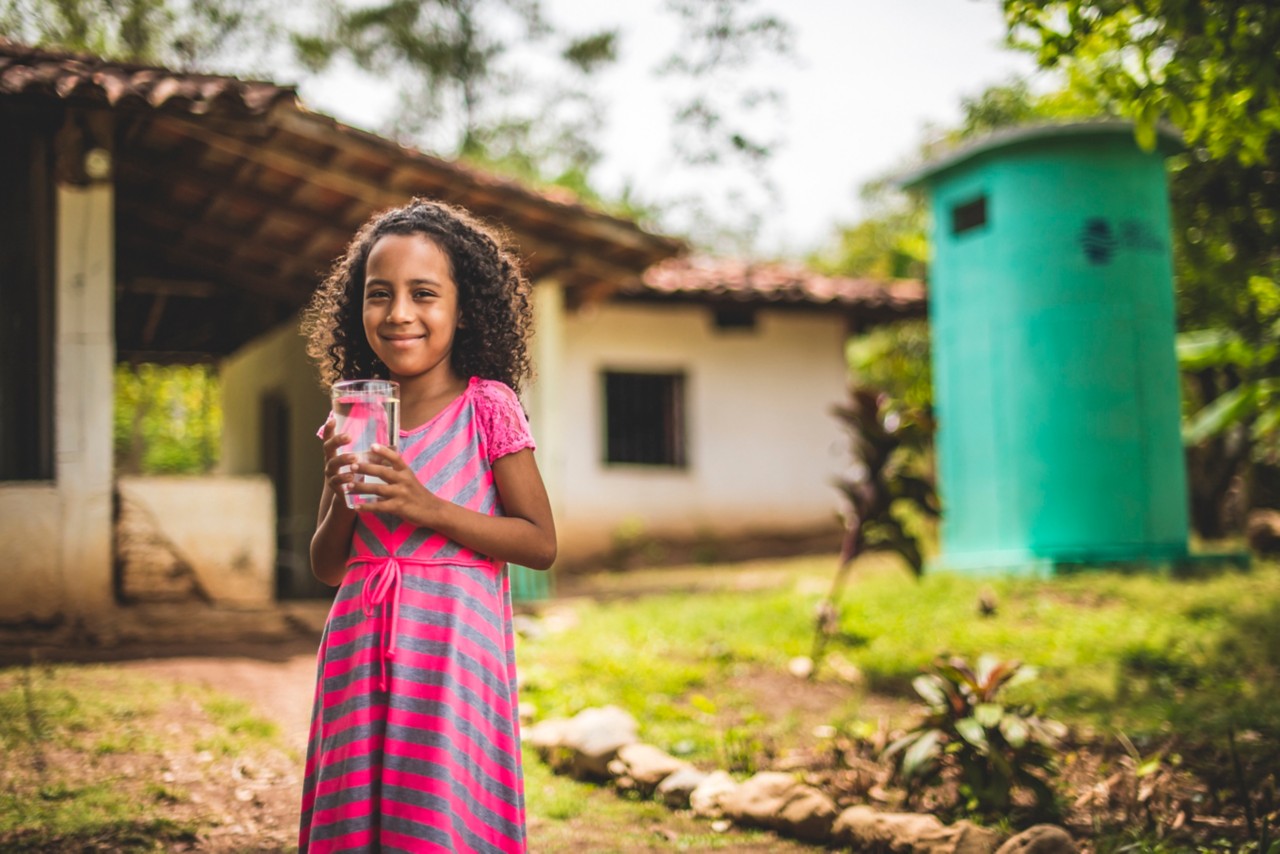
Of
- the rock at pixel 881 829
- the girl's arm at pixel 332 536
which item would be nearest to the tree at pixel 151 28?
the girl's arm at pixel 332 536

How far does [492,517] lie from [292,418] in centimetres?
898

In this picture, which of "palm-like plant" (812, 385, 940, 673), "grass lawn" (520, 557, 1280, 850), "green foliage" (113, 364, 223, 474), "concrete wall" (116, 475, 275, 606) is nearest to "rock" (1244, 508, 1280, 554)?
"grass lawn" (520, 557, 1280, 850)

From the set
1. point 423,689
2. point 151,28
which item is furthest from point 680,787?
point 151,28

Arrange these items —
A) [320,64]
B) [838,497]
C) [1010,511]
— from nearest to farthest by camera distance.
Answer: [1010,511] < [838,497] < [320,64]

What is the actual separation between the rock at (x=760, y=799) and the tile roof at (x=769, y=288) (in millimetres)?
7189

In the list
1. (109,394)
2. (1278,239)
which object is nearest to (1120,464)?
(1278,239)

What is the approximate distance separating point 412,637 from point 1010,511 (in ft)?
21.2

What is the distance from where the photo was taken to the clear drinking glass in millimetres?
1813

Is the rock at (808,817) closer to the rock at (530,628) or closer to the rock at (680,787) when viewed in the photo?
the rock at (680,787)

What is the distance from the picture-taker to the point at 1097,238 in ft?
25.4

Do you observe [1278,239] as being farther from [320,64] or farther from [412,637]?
[320,64]

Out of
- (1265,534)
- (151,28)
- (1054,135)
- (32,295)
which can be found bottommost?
(1265,534)

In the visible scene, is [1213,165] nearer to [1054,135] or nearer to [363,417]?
[1054,135]

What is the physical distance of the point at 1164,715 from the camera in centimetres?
427
